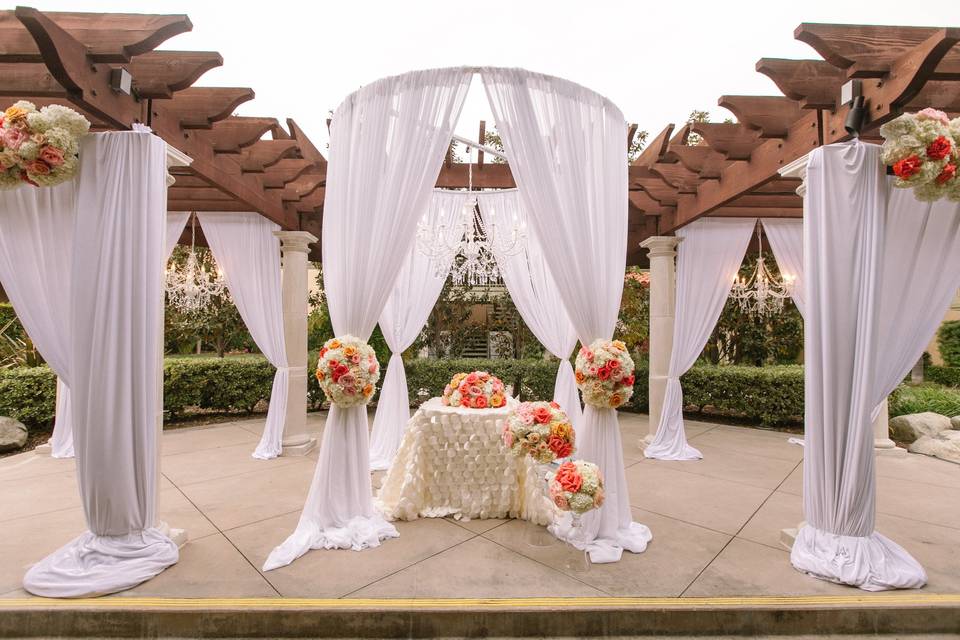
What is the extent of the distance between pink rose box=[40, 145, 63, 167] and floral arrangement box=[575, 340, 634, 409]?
10.4 feet

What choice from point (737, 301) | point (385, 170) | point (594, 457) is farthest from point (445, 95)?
point (737, 301)

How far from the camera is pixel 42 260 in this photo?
2.55 m

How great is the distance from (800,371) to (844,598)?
5.30 m

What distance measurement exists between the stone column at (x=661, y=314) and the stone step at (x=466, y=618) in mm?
3135

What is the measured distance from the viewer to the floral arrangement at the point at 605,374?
2816mm

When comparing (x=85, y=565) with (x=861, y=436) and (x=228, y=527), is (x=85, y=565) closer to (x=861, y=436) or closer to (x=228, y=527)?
(x=228, y=527)

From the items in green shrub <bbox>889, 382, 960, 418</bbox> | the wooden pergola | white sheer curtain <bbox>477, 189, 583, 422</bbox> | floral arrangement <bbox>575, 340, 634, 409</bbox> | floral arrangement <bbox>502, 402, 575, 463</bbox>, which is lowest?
green shrub <bbox>889, 382, 960, 418</bbox>

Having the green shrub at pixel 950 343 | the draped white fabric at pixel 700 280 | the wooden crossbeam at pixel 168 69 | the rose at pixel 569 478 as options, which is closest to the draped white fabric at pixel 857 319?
the rose at pixel 569 478

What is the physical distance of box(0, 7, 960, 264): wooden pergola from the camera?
7.50 feet

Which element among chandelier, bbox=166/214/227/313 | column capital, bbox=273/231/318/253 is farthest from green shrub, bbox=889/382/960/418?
chandelier, bbox=166/214/227/313

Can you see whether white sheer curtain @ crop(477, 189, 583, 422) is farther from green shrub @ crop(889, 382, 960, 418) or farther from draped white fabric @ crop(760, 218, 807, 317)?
green shrub @ crop(889, 382, 960, 418)

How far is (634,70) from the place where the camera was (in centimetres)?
500

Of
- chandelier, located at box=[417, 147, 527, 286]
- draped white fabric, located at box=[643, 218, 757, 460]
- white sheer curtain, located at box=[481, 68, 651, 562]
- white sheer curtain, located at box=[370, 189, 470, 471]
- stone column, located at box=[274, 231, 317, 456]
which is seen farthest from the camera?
Result: draped white fabric, located at box=[643, 218, 757, 460]

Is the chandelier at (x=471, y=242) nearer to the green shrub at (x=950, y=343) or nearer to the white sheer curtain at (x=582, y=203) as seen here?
the white sheer curtain at (x=582, y=203)
